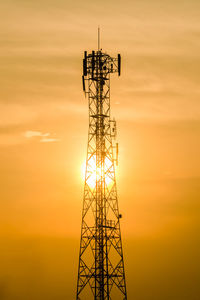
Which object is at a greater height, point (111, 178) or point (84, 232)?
point (111, 178)

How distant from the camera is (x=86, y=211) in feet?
330

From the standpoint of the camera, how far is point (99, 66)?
104 m

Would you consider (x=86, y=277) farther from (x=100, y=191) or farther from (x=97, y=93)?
(x=97, y=93)

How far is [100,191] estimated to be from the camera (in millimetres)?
101750

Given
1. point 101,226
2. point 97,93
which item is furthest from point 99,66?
point 101,226

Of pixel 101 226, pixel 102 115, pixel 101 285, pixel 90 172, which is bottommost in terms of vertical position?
pixel 101 285

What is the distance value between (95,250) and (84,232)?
8.02ft

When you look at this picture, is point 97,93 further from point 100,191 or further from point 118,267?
point 118,267

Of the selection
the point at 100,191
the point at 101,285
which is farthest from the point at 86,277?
the point at 100,191

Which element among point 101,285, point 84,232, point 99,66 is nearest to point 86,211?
point 84,232

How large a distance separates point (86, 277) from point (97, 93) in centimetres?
2182

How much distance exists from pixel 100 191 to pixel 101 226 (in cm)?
410

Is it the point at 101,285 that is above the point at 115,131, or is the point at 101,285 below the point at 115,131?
below

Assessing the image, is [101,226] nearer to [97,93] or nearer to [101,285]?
[101,285]
